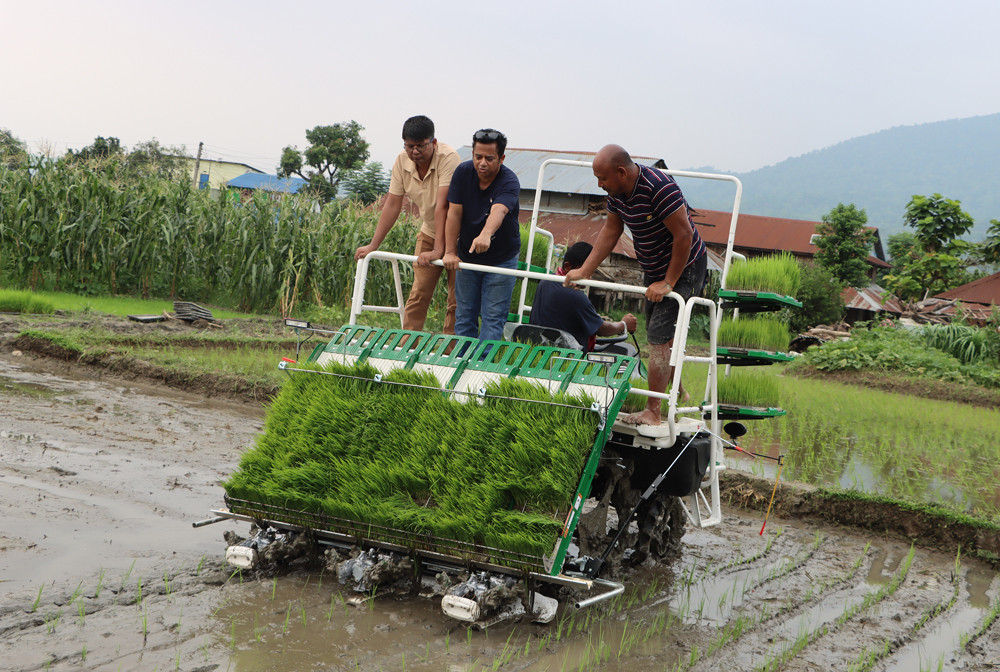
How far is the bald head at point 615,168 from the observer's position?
4332mm

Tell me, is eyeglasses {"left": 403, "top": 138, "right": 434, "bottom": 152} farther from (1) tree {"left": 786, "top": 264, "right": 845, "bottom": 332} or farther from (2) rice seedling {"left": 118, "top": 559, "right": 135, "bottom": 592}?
(1) tree {"left": 786, "top": 264, "right": 845, "bottom": 332}

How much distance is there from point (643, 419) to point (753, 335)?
1675 mm

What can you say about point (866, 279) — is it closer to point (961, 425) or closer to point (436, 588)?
point (961, 425)

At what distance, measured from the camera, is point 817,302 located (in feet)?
110

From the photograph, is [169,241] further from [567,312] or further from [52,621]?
[52,621]

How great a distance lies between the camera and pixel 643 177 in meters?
4.45

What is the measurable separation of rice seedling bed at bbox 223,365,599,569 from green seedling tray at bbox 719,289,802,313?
221cm

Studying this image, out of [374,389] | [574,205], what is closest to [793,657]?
[374,389]

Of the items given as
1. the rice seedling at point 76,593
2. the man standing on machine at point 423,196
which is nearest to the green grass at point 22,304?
the man standing on machine at point 423,196

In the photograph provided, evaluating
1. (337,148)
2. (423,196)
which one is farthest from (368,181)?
(423,196)

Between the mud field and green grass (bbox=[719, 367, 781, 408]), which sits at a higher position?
green grass (bbox=[719, 367, 781, 408])

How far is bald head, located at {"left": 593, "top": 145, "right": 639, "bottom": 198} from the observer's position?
433cm

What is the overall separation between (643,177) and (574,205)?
25.0 metres

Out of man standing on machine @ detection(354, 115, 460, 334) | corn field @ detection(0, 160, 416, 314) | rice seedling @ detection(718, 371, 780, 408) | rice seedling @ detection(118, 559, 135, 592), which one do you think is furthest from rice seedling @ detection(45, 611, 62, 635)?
corn field @ detection(0, 160, 416, 314)
